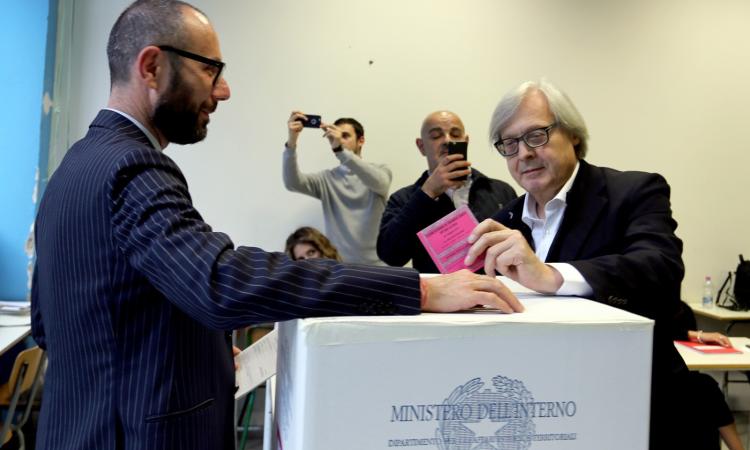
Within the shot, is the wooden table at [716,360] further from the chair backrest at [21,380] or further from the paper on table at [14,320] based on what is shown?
the paper on table at [14,320]

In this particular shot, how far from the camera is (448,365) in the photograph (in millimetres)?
596

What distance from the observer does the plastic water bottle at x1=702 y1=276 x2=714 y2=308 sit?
3760 millimetres

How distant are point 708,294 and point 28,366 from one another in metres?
4.14

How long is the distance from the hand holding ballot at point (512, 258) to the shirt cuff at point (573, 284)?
1cm

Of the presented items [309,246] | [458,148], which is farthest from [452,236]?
[309,246]

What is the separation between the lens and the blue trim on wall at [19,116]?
303cm

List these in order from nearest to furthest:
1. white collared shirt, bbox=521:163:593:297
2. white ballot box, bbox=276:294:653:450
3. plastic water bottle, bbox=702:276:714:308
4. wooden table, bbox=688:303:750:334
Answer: white ballot box, bbox=276:294:653:450, white collared shirt, bbox=521:163:593:297, wooden table, bbox=688:303:750:334, plastic water bottle, bbox=702:276:714:308

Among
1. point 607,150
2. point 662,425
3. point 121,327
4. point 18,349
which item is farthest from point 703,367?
point 18,349

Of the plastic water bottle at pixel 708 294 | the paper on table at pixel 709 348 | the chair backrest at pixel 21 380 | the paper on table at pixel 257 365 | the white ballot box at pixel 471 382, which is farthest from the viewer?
the plastic water bottle at pixel 708 294

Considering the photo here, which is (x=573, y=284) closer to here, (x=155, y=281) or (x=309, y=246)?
(x=155, y=281)

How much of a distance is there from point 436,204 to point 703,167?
278 cm

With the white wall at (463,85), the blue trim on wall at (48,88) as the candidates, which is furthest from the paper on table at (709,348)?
the blue trim on wall at (48,88)

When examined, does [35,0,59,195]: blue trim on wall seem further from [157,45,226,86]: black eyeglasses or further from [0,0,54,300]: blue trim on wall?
[157,45,226,86]: black eyeglasses

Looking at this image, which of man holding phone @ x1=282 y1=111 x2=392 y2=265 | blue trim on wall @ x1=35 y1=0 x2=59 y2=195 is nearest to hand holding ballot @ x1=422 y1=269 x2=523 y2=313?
man holding phone @ x1=282 y1=111 x2=392 y2=265
